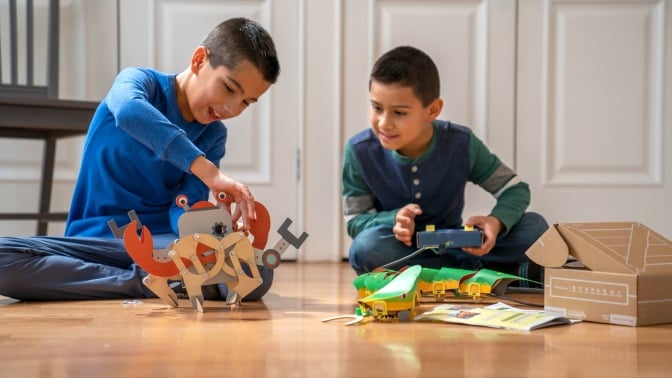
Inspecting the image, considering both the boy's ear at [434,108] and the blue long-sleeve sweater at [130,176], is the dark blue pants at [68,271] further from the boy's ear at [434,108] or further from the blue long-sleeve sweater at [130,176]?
the boy's ear at [434,108]

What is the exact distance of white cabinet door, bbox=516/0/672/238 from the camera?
2326 mm

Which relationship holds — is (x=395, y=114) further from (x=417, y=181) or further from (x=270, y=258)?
(x=270, y=258)

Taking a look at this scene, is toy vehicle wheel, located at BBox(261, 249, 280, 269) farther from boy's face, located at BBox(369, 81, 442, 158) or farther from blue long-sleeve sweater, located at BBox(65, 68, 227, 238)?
boy's face, located at BBox(369, 81, 442, 158)

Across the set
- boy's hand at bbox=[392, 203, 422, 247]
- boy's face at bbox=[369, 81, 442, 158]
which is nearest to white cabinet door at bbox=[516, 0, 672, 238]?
boy's face at bbox=[369, 81, 442, 158]

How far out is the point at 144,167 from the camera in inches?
57.1

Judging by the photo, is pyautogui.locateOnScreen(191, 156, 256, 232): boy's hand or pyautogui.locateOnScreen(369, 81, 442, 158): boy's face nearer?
pyautogui.locateOnScreen(191, 156, 256, 232): boy's hand

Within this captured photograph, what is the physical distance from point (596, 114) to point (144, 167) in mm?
1438

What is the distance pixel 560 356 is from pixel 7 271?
2.92ft

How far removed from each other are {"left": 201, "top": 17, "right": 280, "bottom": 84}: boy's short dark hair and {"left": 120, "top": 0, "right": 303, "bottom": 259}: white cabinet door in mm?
883

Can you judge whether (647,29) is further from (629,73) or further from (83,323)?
(83,323)

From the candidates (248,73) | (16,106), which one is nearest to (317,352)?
(248,73)

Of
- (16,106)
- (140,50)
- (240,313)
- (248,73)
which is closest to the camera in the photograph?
(240,313)

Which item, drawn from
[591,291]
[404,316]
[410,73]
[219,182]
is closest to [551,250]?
[591,291]

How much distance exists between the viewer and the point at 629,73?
2334 mm
